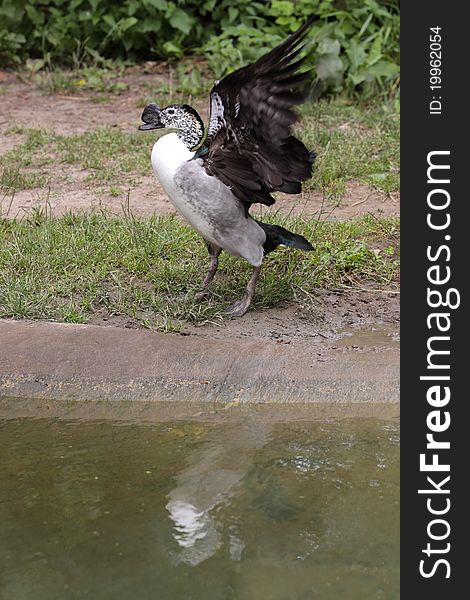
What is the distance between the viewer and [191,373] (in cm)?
439

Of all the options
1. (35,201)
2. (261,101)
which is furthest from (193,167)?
(35,201)

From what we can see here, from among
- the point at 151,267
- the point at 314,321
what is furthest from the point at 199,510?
the point at 151,267

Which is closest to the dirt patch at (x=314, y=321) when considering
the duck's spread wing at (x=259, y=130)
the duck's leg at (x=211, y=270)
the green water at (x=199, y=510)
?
the duck's leg at (x=211, y=270)

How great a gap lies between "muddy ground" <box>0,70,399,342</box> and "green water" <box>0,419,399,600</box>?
2.52 ft

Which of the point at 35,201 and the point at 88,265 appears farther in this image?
the point at 35,201

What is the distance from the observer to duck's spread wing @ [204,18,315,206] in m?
4.50

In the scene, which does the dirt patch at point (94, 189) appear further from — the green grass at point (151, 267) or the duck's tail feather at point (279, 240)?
the duck's tail feather at point (279, 240)

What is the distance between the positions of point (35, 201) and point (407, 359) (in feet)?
10.7

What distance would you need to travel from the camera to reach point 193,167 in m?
4.74

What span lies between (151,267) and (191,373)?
138 centimetres

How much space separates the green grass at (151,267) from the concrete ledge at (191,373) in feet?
1.65

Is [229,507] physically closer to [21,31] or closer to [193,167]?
[193,167]

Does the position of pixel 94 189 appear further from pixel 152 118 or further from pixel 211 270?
pixel 152 118

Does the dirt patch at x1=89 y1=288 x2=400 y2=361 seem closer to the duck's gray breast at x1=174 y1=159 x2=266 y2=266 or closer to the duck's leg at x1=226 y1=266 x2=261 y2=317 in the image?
the duck's leg at x1=226 y1=266 x2=261 y2=317
